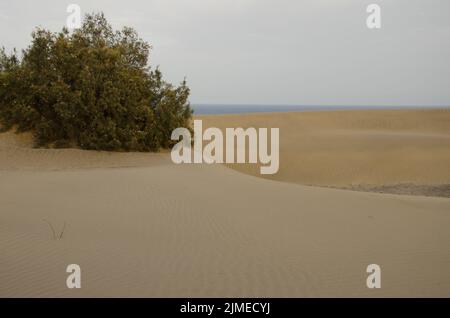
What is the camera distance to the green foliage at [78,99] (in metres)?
14.0

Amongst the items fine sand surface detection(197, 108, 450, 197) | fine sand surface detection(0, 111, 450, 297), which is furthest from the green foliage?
fine sand surface detection(197, 108, 450, 197)

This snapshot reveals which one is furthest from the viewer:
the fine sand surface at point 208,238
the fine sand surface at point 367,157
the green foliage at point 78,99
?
the fine sand surface at point 367,157

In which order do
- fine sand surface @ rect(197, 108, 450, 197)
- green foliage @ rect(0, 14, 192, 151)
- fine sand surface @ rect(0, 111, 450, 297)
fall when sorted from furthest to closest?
fine sand surface @ rect(197, 108, 450, 197), green foliage @ rect(0, 14, 192, 151), fine sand surface @ rect(0, 111, 450, 297)

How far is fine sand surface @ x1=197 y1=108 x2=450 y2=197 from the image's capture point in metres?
17.1

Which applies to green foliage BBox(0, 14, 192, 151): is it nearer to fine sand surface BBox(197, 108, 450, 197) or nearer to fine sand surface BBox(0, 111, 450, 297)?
fine sand surface BBox(0, 111, 450, 297)

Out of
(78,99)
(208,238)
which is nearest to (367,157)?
(78,99)

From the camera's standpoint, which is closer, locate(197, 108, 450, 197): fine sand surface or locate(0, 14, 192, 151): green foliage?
locate(0, 14, 192, 151): green foliage

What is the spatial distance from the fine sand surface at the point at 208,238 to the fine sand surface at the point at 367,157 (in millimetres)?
6683

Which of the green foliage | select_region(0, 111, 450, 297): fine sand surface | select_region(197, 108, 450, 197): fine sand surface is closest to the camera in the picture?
select_region(0, 111, 450, 297): fine sand surface

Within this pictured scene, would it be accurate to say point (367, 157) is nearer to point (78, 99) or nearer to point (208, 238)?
point (78, 99)

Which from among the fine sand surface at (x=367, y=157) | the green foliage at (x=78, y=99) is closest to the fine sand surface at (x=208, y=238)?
the green foliage at (x=78, y=99)

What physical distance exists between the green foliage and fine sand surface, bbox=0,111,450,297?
321 cm

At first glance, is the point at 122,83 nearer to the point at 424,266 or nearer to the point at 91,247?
the point at 91,247

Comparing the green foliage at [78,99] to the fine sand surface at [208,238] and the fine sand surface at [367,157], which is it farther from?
the fine sand surface at [367,157]
